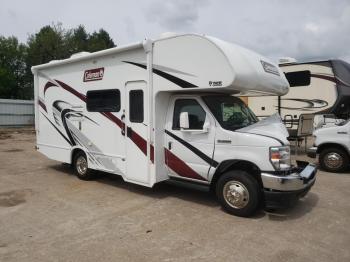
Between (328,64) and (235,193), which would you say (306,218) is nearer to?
(235,193)

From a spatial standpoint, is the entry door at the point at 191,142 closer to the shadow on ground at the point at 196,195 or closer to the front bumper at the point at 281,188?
the shadow on ground at the point at 196,195

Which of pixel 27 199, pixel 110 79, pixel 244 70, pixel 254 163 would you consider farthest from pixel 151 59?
pixel 27 199

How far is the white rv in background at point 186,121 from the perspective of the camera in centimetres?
553

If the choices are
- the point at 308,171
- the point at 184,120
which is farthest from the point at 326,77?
the point at 184,120

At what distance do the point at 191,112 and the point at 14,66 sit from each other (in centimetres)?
4849

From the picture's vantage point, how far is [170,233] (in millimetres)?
5023

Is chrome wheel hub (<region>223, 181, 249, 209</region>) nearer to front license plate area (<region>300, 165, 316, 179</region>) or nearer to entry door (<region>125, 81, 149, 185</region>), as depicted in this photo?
front license plate area (<region>300, 165, 316, 179</region>)

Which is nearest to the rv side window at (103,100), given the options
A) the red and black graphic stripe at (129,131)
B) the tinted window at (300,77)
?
the red and black graphic stripe at (129,131)

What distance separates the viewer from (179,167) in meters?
6.52

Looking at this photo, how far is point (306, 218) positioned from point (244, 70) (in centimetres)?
267

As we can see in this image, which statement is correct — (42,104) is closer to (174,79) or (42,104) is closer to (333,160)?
(174,79)

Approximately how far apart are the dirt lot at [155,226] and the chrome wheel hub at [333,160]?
1.67 m

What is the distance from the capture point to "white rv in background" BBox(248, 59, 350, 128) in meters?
12.6

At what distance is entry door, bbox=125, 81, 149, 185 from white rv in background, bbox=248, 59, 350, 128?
685cm
